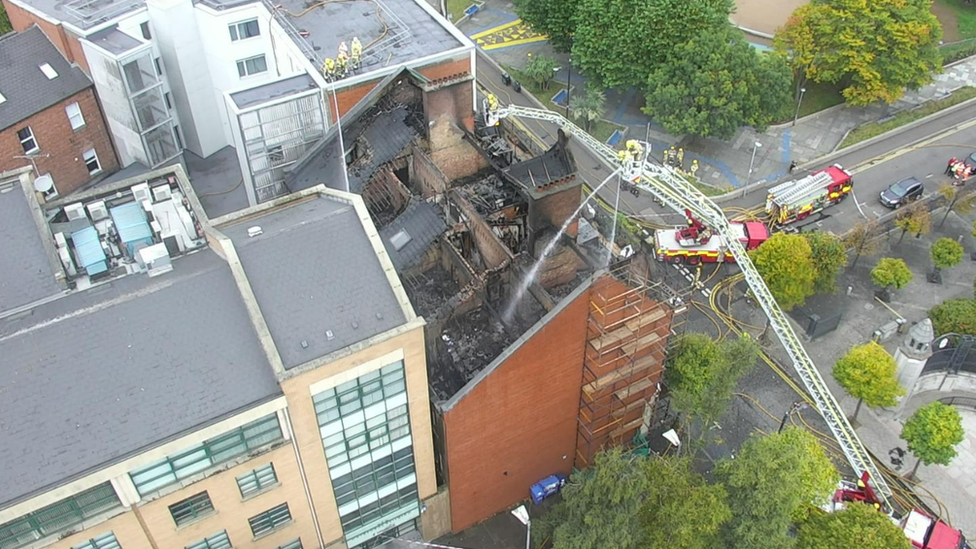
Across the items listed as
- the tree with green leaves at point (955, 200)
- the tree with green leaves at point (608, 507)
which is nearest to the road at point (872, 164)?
the tree with green leaves at point (955, 200)

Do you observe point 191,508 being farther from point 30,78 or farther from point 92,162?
point 30,78

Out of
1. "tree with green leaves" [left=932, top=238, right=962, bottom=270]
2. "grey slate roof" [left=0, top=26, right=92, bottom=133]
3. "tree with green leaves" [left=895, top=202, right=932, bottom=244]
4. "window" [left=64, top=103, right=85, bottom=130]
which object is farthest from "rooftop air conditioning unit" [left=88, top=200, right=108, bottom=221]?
"tree with green leaves" [left=932, top=238, right=962, bottom=270]

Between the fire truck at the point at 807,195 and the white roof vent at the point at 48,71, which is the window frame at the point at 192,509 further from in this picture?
the fire truck at the point at 807,195

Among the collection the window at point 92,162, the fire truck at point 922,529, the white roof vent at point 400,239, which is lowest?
the fire truck at point 922,529

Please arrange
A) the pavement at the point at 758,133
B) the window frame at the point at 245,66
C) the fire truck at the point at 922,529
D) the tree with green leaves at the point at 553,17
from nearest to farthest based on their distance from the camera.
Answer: the fire truck at the point at 922,529, the window frame at the point at 245,66, the pavement at the point at 758,133, the tree with green leaves at the point at 553,17

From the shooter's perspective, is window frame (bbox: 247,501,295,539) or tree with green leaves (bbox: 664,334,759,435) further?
tree with green leaves (bbox: 664,334,759,435)

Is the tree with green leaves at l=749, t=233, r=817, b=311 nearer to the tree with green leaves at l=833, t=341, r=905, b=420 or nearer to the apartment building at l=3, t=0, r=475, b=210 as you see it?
the tree with green leaves at l=833, t=341, r=905, b=420
